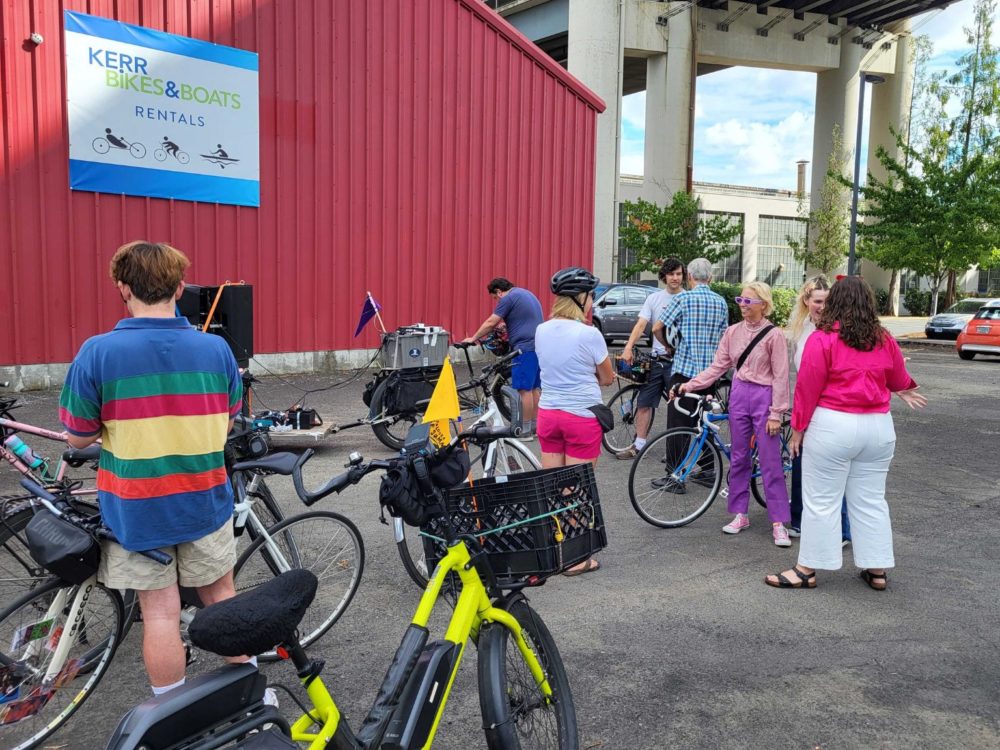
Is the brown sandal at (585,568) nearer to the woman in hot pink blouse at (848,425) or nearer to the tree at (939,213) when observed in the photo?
the woman in hot pink blouse at (848,425)

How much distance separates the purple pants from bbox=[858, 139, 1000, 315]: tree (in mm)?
23257

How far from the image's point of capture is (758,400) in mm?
5695

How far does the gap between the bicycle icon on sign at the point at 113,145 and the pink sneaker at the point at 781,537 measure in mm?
10751

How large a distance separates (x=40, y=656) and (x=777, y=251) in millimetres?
53898

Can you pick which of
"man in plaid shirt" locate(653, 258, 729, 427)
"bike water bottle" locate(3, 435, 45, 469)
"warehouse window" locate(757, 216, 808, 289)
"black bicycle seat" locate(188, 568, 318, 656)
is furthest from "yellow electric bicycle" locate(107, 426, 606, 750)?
"warehouse window" locate(757, 216, 808, 289)

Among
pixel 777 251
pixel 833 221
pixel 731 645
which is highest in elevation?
pixel 833 221

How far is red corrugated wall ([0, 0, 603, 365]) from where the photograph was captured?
449 inches

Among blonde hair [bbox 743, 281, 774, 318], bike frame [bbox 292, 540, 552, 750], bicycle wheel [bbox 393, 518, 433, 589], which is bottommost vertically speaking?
bicycle wheel [bbox 393, 518, 433, 589]

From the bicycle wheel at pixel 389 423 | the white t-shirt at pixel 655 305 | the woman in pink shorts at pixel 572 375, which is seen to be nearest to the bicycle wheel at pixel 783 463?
the woman in pink shorts at pixel 572 375

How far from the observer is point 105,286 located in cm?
1204

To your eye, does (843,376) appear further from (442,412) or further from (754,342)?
(442,412)

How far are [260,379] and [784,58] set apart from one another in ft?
101

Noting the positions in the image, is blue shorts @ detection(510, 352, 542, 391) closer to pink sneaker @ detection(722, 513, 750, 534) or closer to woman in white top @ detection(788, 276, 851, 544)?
pink sneaker @ detection(722, 513, 750, 534)

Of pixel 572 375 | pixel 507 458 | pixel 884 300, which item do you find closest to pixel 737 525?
pixel 507 458
